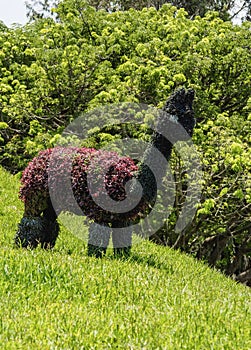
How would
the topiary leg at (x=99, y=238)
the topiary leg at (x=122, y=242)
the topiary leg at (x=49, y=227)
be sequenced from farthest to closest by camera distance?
1. the topiary leg at (x=49, y=227)
2. the topiary leg at (x=122, y=242)
3. the topiary leg at (x=99, y=238)

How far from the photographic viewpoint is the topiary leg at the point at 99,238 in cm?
729

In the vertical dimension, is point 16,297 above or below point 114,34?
below

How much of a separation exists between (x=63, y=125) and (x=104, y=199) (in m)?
7.76

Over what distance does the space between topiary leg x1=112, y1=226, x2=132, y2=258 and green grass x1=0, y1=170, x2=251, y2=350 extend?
368 millimetres

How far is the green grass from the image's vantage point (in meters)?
4.07

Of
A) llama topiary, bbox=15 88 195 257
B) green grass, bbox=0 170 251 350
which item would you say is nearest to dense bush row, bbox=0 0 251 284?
llama topiary, bbox=15 88 195 257

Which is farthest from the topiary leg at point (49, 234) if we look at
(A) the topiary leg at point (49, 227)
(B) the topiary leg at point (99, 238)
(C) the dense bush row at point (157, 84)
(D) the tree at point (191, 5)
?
(D) the tree at point (191, 5)

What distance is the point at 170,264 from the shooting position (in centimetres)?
842

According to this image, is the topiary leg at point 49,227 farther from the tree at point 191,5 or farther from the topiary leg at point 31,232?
the tree at point 191,5

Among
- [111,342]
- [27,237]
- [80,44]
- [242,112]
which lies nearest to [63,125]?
[80,44]

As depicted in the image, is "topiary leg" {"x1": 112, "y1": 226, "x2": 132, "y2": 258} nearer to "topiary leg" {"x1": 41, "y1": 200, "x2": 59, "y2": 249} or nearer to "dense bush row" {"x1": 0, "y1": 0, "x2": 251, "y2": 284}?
"topiary leg" {"x1": 41, "y1": 200, "x2": 59, "y2": 249}

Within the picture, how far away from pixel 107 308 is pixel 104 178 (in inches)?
96.1

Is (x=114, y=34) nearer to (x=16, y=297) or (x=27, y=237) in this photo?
(x=27, y=237)

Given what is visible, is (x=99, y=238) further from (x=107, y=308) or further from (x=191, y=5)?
(x=191, y=5)
